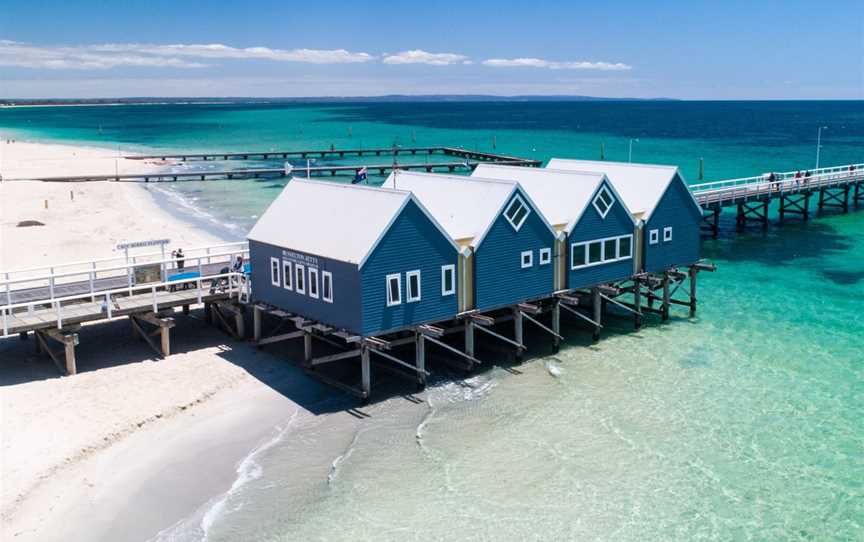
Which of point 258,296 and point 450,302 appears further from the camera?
point 258,296

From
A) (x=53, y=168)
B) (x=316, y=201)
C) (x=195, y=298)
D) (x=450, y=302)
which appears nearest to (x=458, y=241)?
(x=450, y=302)

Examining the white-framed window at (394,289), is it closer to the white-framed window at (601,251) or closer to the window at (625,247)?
the white-framed window at (601,251)

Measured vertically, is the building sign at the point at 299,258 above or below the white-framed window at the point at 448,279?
above

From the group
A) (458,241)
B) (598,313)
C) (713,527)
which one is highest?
(458,241)

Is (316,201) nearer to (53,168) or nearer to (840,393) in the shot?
(840,393)

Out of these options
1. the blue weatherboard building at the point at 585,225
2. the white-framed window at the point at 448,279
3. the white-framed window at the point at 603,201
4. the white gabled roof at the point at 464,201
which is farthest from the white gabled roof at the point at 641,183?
the white-framed window at the point at 448,279

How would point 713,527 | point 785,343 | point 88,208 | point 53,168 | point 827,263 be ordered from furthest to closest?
1. point 53,168
2. point 88,208
3. point 827,263
4. point 785,343
5. point 713,527

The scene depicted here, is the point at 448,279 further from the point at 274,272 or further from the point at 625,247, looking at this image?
the point at 625,247
